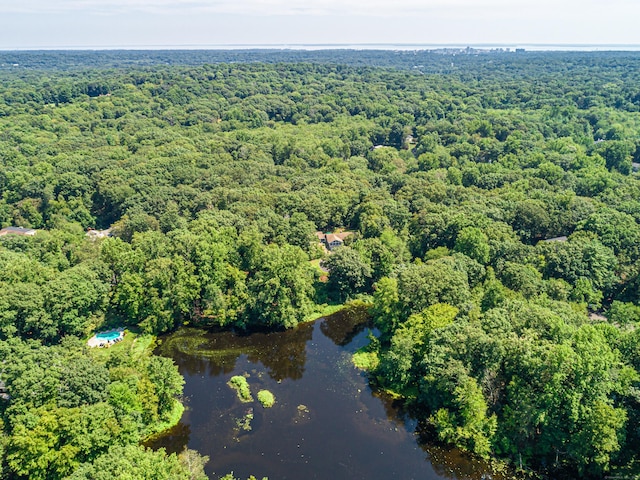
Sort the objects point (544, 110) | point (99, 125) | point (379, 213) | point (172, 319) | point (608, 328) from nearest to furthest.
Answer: point (608, 328) → point (172, 319) → point (379, 213) → point (99, 125) → point (544, 110)

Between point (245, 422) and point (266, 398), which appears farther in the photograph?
point (266, 398)

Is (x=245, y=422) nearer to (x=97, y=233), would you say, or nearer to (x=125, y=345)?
(x=125, y=345)

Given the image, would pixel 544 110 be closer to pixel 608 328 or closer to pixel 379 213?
pixel 379 213

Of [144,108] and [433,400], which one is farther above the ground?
[144,108]

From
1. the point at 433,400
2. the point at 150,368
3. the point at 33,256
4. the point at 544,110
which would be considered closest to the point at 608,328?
the point at 433,400

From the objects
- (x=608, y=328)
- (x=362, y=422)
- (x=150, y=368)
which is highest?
(x=608, y=328)

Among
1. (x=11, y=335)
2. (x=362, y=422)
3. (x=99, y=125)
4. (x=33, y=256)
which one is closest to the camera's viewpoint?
(x=362, y=422)

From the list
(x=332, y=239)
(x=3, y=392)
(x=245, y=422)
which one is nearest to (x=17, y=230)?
(x=3, y=392)
